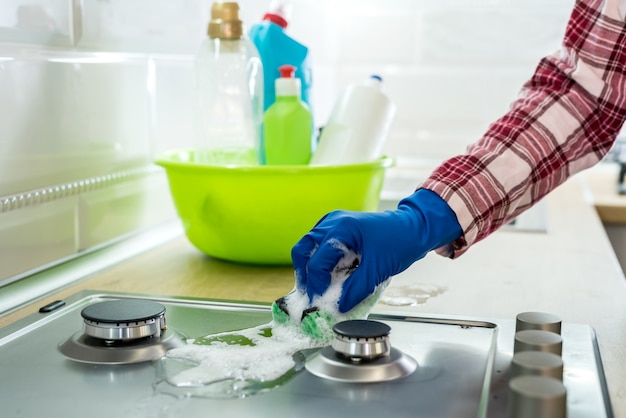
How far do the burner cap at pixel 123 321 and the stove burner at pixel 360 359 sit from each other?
139 millimetres

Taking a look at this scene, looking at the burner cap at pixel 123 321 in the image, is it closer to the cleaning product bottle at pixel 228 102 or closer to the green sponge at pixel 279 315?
the green sponge at pixel 279 315

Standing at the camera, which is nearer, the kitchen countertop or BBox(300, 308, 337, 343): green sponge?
BBox(300, 308, 337, 343): green sponge

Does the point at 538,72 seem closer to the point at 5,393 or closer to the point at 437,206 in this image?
the point at 437,206

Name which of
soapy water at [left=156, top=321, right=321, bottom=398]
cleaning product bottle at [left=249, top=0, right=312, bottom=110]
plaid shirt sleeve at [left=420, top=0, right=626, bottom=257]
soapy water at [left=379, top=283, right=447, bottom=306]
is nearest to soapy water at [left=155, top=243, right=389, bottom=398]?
soapy water at [left=156, top=321, right=321, bottom=398]

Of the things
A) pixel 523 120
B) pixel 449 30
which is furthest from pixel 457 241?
pixel 449 30

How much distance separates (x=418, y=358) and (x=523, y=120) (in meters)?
0.40

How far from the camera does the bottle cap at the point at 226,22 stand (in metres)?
1.00

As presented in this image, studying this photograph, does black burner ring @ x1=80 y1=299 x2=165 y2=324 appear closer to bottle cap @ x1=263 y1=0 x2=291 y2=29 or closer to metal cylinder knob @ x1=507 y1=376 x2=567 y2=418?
metal cylinder knob @ x1=507 y1=376 x2=567 y2=418

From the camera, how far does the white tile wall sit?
85 centimetres

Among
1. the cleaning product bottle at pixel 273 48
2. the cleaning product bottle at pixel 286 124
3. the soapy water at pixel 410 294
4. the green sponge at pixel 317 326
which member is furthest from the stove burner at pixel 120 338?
the cleaning product bottle at pixel 273 48

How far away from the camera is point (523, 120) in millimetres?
938

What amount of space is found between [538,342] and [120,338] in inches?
12.9

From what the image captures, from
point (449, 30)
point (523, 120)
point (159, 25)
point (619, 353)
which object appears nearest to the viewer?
point (619, 353)

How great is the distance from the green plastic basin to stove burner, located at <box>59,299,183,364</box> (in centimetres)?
28
